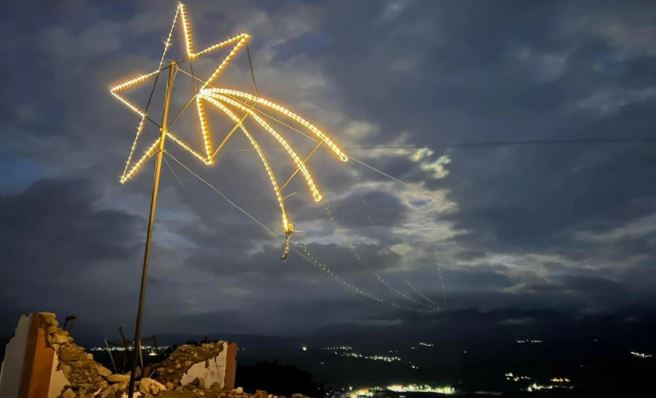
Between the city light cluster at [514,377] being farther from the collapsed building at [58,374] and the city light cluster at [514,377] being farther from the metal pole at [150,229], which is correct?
the metal pole at [150,229]

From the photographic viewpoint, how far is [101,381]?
44.7ft

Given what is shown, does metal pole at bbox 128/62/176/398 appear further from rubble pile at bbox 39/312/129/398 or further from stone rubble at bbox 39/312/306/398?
rubble pile at bbox 39/312/129/398

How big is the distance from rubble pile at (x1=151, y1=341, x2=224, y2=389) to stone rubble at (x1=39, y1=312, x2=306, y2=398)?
32mm

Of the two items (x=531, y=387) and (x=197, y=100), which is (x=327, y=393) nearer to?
(x=197, y=100)

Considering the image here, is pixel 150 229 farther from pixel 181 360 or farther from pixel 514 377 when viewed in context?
pixel 514 377

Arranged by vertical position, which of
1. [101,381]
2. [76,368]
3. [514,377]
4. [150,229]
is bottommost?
[514,377]

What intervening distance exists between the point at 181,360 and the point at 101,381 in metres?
2.48

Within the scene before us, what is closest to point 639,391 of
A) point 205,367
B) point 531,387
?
point 531,387

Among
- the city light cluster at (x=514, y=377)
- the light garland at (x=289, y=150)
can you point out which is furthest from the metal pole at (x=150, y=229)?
the city light cluster at (x=514, y=377)

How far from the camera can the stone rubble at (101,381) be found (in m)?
13.0

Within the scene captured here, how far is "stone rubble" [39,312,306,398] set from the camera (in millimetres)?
13031

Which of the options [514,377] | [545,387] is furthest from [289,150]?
[514,377]

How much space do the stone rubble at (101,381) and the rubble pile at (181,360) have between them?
0.03m

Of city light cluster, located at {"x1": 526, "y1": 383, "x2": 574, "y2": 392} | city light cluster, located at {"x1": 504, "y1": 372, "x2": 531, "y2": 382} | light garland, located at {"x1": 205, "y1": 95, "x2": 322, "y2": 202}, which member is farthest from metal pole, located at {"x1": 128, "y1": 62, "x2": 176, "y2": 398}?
city light cluster, located at {"x1": 504, "y1": 372, "x2": 531, "y2": 382}
